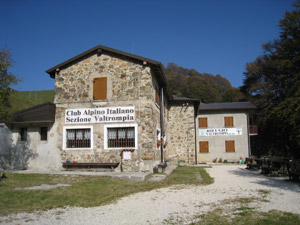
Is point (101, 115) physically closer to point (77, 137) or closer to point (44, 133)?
point (77, 137)

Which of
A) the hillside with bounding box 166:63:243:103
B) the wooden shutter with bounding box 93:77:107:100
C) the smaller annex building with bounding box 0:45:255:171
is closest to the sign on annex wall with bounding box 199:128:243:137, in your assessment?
the smaller annex building with bounding box 0:45:255:171

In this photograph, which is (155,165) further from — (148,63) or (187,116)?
(187,116)

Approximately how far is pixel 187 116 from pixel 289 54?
1081 cm

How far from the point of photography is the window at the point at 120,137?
1264 cm

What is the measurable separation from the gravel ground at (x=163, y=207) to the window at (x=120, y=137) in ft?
14.8

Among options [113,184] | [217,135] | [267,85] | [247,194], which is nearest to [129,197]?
[113,184]

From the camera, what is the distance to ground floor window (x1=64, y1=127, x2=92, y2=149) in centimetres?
1307

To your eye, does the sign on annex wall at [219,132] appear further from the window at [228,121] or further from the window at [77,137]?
the window at [77,137]

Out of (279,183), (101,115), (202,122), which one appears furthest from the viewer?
(202,122)

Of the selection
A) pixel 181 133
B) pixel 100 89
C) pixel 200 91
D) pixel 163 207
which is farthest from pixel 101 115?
pixel 200 91

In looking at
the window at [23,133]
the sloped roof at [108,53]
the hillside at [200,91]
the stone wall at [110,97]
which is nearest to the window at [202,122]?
the sloped roof at [108,53]

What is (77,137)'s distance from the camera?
43.3 ft

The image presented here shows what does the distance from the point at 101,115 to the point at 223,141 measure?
51.9 feet

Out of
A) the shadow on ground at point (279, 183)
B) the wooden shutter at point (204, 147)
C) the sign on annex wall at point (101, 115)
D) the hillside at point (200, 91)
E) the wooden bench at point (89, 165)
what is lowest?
the shadow on ground at point (279, 183)
